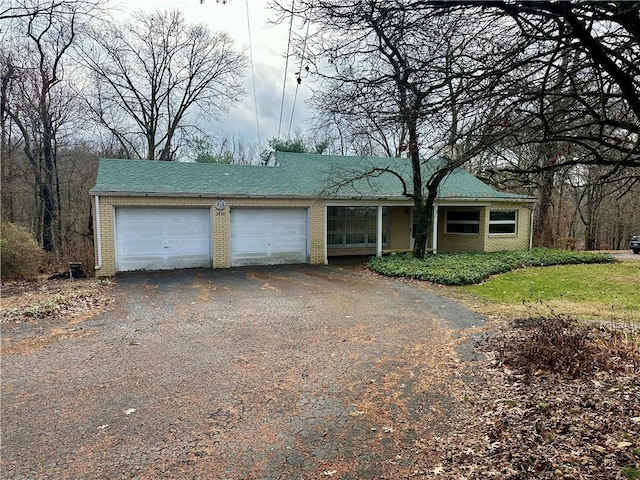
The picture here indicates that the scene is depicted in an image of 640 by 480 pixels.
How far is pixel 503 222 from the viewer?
1784cm

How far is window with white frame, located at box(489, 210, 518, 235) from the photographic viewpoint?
17641 mm

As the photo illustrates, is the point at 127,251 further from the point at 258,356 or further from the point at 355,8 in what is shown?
the point at 355,8

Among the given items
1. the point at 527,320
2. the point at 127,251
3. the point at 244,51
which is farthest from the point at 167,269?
the point at 244,51

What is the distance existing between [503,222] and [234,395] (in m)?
16.7

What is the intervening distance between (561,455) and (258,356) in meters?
3.67

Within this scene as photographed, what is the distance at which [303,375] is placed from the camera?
476cm

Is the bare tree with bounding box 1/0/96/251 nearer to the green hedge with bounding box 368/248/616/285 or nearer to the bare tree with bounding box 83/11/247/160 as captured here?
the bare tree with bounding box 83/11/247/160

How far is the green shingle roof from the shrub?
311cm

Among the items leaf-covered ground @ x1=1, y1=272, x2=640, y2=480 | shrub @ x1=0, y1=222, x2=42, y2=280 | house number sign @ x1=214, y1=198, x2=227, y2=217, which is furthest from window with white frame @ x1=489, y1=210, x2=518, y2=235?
shrub @ x1=0, y1=222, x2=42, y2=280

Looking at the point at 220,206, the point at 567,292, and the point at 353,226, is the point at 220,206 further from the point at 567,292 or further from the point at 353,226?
the point at 567,292

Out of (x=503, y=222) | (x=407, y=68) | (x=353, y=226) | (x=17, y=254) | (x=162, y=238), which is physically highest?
(x=407, y=68)

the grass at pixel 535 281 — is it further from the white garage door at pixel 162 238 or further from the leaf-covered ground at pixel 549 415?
the white garage door at pixel 162 238

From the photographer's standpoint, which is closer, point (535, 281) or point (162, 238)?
point (535, 281)

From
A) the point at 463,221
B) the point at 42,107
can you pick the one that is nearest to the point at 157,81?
the point at 42,107
